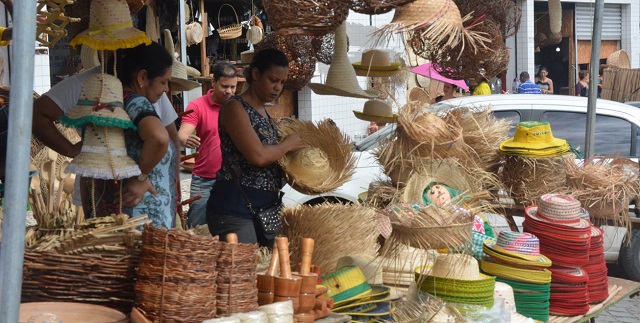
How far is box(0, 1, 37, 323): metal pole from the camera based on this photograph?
1783 millimetres

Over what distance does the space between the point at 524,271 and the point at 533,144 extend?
1014mm

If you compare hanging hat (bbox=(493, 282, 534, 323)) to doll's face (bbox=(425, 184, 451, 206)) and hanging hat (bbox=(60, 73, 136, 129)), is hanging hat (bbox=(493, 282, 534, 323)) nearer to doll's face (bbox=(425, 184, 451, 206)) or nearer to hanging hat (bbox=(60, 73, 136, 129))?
doll's face (bbox=(425, 184, 451, 206))

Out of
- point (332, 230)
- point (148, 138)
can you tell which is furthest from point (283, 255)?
point (332, 230)

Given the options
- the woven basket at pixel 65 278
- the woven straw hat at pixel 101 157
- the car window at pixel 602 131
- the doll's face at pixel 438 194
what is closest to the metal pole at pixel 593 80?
the doll's face at pixel 438 194

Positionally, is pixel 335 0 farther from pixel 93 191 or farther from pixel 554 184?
pixel 554 184

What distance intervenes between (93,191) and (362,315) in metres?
1.09

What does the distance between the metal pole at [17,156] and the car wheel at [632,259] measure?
5.54m

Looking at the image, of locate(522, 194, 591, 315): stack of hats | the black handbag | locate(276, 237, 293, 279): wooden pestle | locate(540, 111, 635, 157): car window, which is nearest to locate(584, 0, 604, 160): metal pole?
locate(522, 194, 591, 315): stack of hats

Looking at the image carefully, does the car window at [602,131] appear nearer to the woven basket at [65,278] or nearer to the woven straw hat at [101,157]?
the woven straw hat at [101,157]

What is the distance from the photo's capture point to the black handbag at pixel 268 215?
146 inches

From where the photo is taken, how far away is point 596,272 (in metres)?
4.27

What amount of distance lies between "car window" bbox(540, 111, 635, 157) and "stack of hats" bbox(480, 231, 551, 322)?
10.5ft

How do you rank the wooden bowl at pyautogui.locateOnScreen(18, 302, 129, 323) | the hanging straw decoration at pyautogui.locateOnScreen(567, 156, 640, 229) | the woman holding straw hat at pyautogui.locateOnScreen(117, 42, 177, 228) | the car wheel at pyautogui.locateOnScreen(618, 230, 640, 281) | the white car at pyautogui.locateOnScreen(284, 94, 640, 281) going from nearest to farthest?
the wooden bowl at pyautogui.locateOnScreen(18, 302, 129, 323) → the woman holding straw hat at pyautogui.locateOnScreen(117, 42, 177, 228) → the hanging straw decoration at pyautogui.locateOnScreen(567, 156, 640, 229) → the car wheel at pyautogui.locateOnScreen(618, 230, 640, 281) → the white car at pyautogui.locateOnScreen(284, 94, 640, 281)

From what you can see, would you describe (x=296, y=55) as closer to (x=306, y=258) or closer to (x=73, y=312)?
(x=306, y=258)
